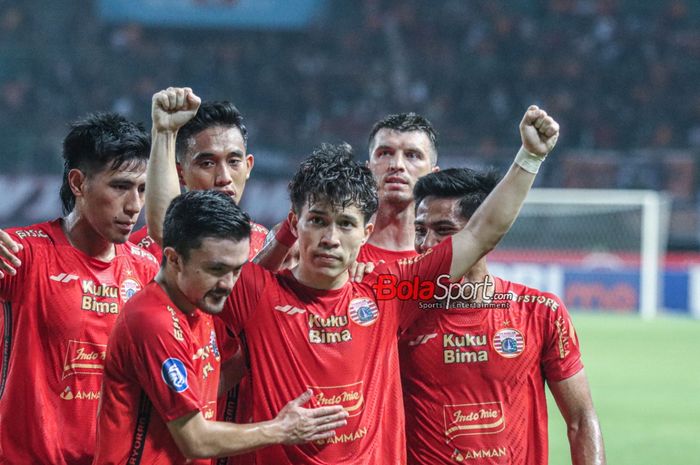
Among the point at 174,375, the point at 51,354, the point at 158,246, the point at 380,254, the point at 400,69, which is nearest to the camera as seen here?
the point at 174,375

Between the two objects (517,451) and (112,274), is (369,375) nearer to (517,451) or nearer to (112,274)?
(517,451)

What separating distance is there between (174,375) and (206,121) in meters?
1.65

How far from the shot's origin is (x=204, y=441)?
3271 millimetres

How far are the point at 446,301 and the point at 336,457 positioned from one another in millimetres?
913

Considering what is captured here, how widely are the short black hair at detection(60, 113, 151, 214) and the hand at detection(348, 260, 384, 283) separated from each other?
0.98 meters

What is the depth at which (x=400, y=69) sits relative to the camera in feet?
81.8

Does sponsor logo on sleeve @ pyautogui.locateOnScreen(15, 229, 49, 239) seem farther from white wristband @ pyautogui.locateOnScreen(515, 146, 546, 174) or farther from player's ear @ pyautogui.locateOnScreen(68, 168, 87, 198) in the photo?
white wristband @ pyautogui.locateOnScreen(515, 146, 546, 174)

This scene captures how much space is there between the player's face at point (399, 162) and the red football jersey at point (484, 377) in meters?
1.51

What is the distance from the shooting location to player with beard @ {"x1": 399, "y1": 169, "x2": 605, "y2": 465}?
4.02 m

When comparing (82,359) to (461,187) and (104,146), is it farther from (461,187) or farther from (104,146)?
(461,187)

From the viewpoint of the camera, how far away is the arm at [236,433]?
10.7ft

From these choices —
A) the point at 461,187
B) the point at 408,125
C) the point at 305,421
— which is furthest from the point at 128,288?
the point at 408,125

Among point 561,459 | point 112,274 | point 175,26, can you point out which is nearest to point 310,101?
point 175,26

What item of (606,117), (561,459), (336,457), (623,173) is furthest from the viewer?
(606,117)
